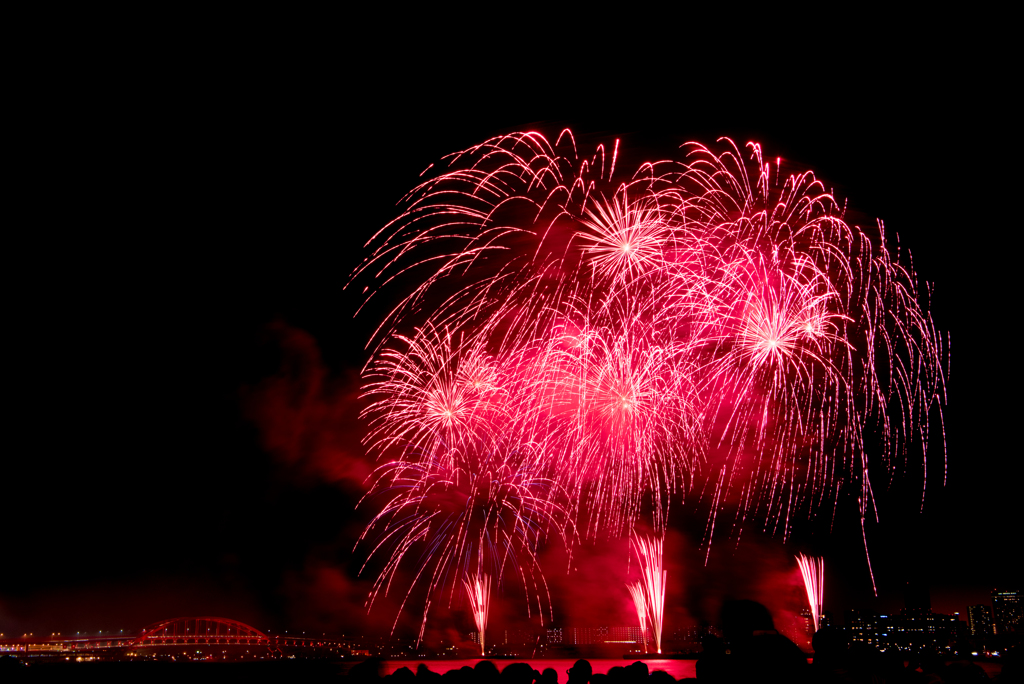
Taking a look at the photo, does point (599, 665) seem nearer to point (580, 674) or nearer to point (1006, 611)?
point (580, 674)

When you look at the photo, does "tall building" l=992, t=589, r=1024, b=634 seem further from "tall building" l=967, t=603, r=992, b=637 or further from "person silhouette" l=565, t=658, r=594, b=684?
"person silhouette" l=565, t=658, r=594, b=684

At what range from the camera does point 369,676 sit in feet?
27.7

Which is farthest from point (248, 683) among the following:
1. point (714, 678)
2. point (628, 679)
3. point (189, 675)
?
point (714, 678)

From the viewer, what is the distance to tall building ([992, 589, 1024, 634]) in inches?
2862

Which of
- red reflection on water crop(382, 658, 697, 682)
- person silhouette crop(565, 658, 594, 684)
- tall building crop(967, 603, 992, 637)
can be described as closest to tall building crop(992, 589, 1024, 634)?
tall building crop(967, 603, 992, 637)

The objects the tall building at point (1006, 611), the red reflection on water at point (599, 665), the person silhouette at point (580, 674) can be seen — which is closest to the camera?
the person silhouette at point (580, 674)

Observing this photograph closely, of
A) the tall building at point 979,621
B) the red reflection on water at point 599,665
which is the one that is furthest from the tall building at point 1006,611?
the red reflection on water at point 599,665

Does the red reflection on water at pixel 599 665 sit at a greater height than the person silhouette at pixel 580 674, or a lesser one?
lesser

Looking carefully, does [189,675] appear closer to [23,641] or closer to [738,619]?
[738,619]

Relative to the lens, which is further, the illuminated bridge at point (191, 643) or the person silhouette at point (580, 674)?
the illuminated bridge at point (191, 643)

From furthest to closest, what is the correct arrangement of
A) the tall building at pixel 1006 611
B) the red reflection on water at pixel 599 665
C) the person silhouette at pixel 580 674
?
1. the tall building at pixel 1006 611
2. the red reflection on water at pixel 599 665
3. the person silhouette at pixel 580 674

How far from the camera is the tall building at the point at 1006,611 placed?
72.7m

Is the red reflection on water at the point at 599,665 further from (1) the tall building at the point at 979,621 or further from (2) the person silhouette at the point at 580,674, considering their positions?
(1) the tall building at the point at 979,621

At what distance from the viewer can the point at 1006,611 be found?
77438 mm
